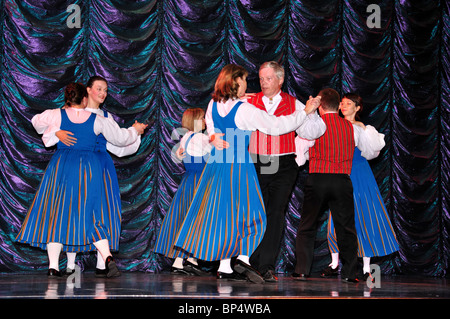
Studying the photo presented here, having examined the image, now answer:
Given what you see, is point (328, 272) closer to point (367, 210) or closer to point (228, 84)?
point (367, 210)

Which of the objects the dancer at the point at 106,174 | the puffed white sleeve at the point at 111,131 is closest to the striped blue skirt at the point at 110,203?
the dancer at the point at 106,174

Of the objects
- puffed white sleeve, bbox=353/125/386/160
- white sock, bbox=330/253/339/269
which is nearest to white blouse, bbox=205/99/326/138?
puffed white sleeve, bbox=353/125/386/160

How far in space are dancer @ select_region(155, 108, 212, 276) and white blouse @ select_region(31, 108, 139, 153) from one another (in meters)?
0.67

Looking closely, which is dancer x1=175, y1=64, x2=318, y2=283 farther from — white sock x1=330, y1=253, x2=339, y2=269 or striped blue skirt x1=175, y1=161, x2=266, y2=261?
white sock x1=330, y1=253, x2=339, y2=269

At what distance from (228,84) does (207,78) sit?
1946 millimetres

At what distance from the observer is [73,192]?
450cm

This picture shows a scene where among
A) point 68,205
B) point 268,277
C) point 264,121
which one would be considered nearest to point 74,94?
point 68,205

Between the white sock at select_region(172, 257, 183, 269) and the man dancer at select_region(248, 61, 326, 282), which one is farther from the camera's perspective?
the white sock at select_region(172, 257, 183, 269)

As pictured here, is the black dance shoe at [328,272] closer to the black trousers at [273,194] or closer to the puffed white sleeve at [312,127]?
the black trousers at [273,194]

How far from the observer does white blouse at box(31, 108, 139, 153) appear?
459cm

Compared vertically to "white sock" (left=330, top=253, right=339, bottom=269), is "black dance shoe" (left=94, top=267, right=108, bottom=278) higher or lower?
lower

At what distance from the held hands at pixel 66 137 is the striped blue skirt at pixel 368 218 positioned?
2.36 meters

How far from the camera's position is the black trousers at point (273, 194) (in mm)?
4238

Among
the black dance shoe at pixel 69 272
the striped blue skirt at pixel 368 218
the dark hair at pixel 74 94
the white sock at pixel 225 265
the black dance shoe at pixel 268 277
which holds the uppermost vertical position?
the dark hair at pixel 74 94
